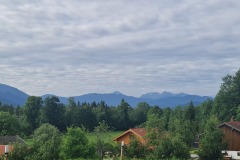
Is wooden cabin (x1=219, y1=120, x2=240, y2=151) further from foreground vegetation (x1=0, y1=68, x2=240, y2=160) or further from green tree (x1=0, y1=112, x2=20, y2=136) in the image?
green tree (x1=0, y1=112, x2=20, y2=136)

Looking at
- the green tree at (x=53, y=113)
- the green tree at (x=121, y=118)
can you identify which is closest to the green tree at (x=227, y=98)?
the green tree at (x=121, y=118)

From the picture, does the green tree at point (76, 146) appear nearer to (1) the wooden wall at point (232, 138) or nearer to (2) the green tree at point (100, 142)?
(2) the green tree at point (100, 142)

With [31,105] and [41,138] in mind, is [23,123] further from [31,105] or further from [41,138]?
[41,138]

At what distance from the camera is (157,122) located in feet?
123

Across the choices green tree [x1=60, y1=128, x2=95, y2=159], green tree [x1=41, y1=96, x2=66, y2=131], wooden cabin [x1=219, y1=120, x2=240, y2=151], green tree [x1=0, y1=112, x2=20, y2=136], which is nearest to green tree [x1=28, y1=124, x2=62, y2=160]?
green tree [x1=60, y1=128, x2=95, y2=159]

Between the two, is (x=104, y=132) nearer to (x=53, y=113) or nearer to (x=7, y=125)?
(x=7, y=125)

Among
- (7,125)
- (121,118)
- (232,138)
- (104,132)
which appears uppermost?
(121,118)

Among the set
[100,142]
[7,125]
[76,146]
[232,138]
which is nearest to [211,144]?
[232,138]

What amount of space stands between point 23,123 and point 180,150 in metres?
53.4

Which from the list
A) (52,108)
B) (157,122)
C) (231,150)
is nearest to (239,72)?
(231,150)

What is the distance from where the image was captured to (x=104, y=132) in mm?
39531

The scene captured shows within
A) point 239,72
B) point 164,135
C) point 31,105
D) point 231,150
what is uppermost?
point 239,72

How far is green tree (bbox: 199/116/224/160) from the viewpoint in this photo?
40.9 metres

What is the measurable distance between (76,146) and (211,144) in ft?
52.8
